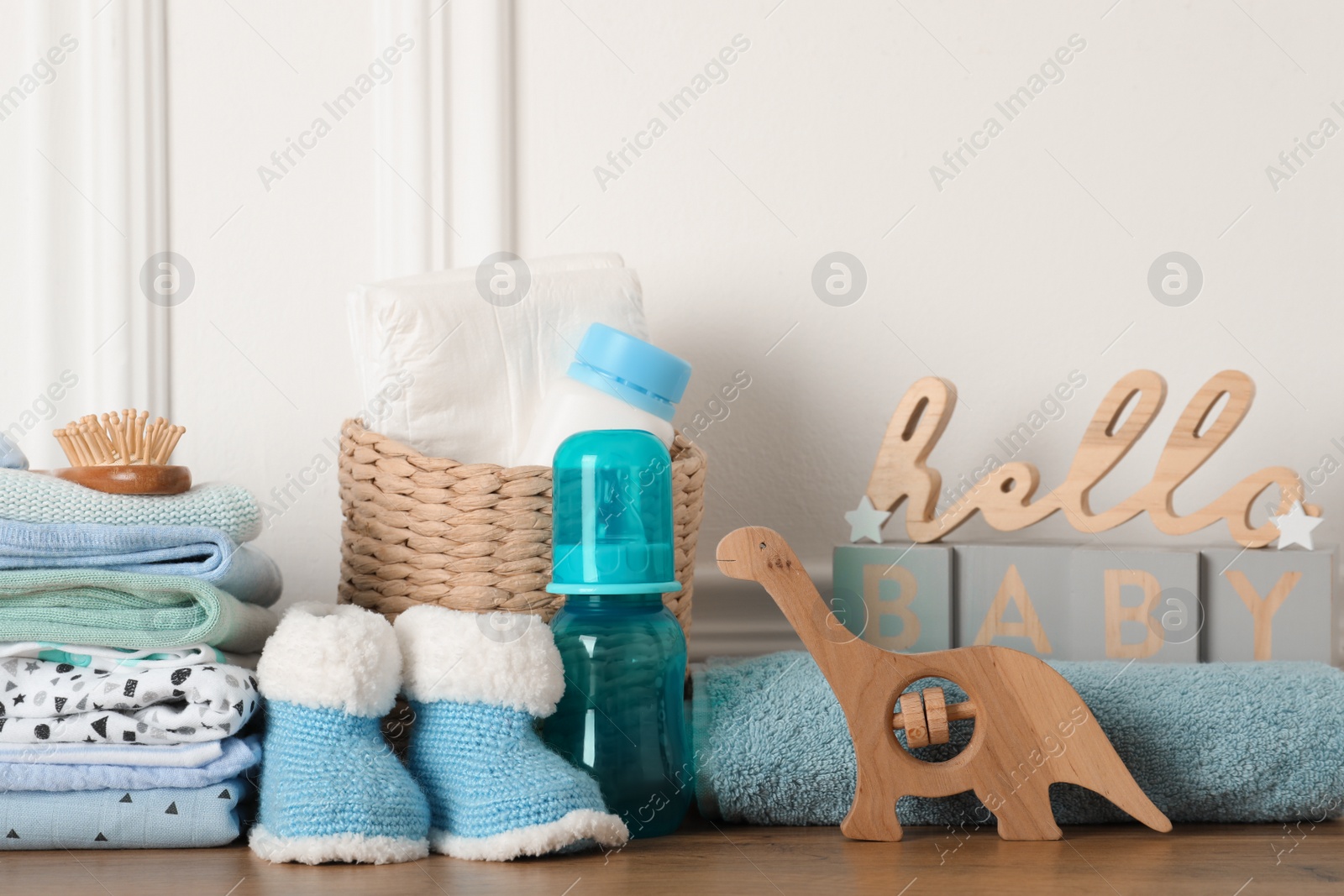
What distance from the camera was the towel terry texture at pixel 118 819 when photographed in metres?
0.58

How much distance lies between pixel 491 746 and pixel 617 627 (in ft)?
0.35

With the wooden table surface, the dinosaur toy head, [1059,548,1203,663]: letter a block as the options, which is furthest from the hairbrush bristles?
[1059,548,1203,663]: letter a block

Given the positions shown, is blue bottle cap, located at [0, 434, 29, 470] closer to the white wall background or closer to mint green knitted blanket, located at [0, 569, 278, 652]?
mint green knitted blanket, located at [0, 569, 278, 652]

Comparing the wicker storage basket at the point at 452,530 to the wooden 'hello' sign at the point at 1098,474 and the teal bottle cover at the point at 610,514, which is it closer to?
the teal bottle cover at the point at 610,514

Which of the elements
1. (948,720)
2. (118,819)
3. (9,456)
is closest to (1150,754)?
(948,720)

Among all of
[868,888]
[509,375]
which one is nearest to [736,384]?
[509,375]

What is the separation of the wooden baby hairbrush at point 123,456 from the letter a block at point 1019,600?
0.58 metres

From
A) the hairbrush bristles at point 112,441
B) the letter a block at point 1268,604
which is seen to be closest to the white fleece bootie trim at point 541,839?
the hairbrush bristles at point 112,441

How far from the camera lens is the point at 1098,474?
0.81 metres

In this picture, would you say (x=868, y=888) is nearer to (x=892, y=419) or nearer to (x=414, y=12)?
(x=892, y=419)

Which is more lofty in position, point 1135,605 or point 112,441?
point 112,441

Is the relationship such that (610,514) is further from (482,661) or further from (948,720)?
(948,720)

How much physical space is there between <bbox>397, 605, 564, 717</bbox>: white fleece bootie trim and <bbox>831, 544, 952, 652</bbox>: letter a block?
0.93 ft

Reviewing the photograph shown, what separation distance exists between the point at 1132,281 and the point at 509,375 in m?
0.58
